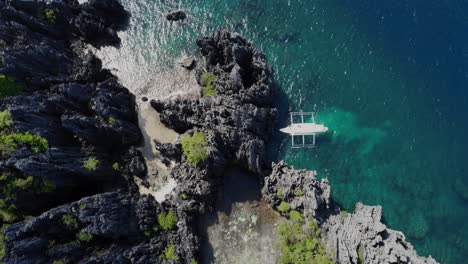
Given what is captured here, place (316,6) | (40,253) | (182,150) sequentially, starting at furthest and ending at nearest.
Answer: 1. (316,6)
2. (182,150)
3. (40,253)

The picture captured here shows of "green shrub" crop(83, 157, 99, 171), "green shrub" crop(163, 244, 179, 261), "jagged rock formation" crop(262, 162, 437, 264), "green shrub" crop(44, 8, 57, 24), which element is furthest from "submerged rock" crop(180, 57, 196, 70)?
"green shrub" crop(163, 244, 179, 261)

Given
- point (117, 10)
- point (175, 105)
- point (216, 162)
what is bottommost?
point (216, 162)

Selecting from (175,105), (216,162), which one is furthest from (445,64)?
(175,105)

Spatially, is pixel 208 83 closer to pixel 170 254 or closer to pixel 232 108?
Result: pixel 232 108

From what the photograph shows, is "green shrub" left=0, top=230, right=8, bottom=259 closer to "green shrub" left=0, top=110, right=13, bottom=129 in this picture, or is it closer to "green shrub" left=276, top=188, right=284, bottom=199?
"green shrub" left=0, top=110, right=13, bottom=129

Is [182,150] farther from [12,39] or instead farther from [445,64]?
[445,64]

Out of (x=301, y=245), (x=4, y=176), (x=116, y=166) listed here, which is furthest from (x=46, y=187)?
(x=301, y=245)

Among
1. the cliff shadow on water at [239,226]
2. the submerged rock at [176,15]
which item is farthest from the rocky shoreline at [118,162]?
the submerged rock at [176,15]

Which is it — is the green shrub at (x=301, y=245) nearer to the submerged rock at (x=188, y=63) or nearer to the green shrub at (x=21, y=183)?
the submerged rock at (x=188, y=63)
